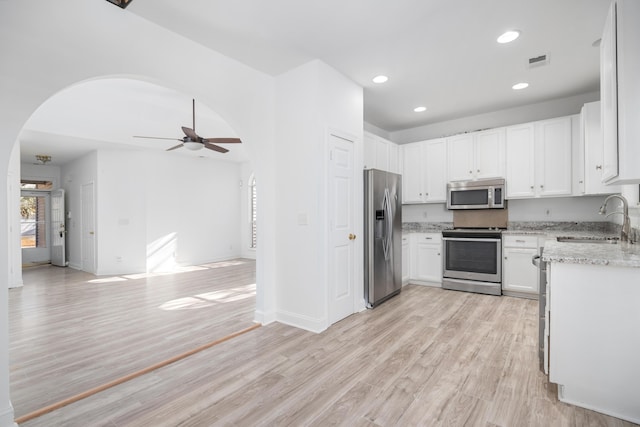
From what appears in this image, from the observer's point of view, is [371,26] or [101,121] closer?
[371,26]

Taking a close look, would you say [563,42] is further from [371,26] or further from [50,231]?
[50,231]

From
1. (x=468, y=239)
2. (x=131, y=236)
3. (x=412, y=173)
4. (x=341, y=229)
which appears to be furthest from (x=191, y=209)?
(x=468, y=239)

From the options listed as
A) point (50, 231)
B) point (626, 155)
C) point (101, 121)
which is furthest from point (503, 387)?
point (50, 231)

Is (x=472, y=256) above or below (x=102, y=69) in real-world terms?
below

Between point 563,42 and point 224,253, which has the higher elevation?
point 563,42

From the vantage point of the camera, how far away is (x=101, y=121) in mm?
5395

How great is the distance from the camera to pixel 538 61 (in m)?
3.30

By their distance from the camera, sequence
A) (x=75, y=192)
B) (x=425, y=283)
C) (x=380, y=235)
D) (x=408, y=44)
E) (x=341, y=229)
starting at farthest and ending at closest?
(x=75, y=192)
(x=425, y=283)
(x=380, y=235)
(x=341, y=229)
(x=408, y=44)

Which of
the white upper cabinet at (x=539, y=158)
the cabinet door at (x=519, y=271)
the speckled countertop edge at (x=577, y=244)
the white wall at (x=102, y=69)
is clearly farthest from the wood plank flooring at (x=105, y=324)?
the white upper cabinet at (x=539, y=158)

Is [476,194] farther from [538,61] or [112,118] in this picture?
[112,118]

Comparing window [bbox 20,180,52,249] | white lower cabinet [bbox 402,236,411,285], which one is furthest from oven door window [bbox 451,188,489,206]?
window [bbox 20,180,52,249]

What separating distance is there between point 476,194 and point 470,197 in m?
0.10

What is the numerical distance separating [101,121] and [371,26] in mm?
5040

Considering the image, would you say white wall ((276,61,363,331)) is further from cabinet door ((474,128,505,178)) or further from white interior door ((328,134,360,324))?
cabinet door ((474,128,505,178))
